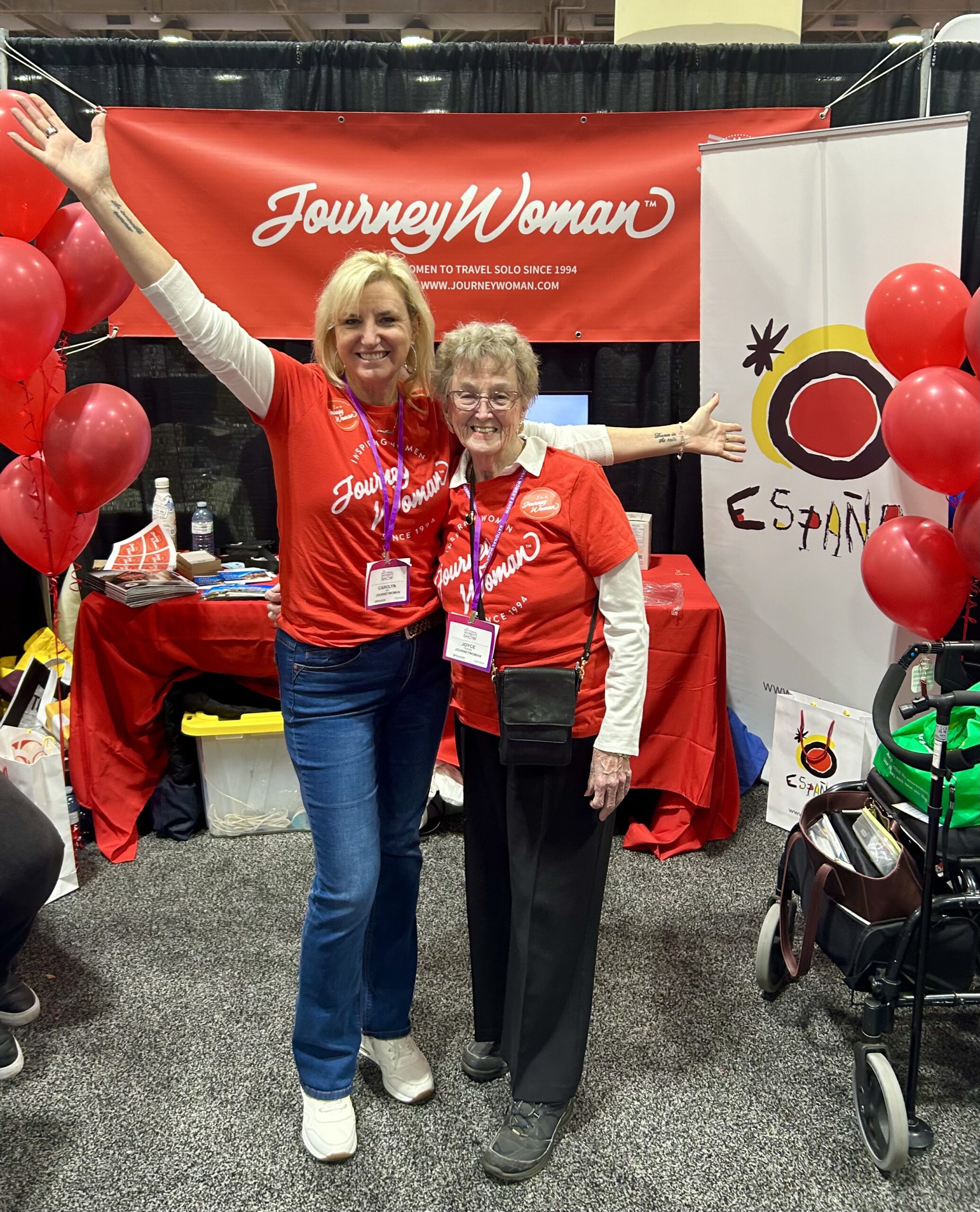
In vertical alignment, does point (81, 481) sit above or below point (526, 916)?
above

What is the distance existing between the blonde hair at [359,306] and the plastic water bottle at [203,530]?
1.78 m

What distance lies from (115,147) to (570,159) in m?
1.51

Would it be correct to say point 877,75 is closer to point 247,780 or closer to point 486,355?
point 486,355

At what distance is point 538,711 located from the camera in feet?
4.70

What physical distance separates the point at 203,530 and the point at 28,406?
1126 mm

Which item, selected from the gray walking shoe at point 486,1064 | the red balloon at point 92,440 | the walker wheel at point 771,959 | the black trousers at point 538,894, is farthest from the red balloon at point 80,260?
the walker wheel at point 771,959

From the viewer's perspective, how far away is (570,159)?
3.03 metres

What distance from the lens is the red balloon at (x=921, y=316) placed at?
77.5 inches

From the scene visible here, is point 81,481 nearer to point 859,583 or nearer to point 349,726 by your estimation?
point 349,726

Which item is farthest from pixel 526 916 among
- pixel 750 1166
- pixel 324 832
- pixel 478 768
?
pixel 750 1166

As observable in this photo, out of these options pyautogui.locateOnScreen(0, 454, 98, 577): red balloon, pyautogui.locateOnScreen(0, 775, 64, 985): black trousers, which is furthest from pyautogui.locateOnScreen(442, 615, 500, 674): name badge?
pyautogui.locateOnScreen(0, 454, 98, 577): red balloon

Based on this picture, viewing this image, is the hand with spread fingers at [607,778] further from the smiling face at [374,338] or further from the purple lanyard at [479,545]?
the smiling face at [374,338]

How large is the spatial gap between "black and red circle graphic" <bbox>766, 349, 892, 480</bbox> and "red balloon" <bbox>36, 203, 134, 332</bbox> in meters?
1.98

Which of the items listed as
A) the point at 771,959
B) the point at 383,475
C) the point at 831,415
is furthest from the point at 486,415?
the point at 831,415
